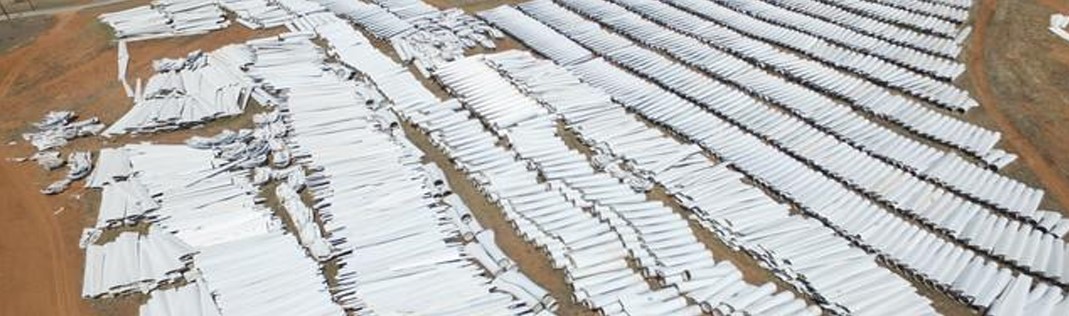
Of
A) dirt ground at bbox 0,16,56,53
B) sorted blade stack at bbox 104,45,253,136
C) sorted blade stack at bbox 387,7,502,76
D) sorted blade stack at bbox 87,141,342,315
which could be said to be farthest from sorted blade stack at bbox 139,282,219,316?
dirt ground at bbox 0,16,56,53

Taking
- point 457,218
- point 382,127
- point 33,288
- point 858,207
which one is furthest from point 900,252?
point 33,288

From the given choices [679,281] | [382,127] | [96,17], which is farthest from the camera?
[96,17]

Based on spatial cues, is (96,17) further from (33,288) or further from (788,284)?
(788,284)

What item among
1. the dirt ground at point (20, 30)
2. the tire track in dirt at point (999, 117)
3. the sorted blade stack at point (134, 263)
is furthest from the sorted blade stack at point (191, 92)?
the tire track in dirt at point (999, 117)

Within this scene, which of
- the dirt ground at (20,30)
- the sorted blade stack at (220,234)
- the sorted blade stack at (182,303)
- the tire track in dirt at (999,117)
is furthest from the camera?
the dirt ground at (20,30)

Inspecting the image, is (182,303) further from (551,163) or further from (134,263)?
(551,163)

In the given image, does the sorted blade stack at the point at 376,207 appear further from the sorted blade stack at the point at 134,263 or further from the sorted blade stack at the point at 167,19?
the sorted blade stack at the point at 167,19
